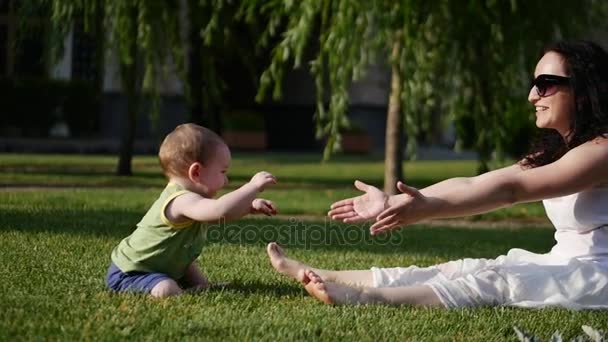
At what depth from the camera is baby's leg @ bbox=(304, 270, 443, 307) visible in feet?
13.7

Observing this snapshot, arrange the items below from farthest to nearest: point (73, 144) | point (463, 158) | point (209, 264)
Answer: point (463, 158) < point (73, 144) < point (209, 264)

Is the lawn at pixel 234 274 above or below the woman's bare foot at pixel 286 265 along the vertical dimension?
below

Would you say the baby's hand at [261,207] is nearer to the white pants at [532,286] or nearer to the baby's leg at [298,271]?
the baby's leg at [298,271]

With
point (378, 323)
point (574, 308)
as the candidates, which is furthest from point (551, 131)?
point (378, 323)

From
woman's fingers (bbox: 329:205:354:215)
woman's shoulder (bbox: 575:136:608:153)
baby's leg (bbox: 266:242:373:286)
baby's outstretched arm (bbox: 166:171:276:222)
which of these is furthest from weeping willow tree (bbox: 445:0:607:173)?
woman's fingers (bbox: 329:205:354:215)

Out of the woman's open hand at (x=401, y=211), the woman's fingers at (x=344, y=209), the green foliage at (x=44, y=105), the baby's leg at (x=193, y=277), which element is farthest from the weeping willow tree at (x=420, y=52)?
the green foliage at (x=44, y=105)

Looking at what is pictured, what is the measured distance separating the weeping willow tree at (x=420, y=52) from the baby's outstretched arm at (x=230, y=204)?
4416 mm

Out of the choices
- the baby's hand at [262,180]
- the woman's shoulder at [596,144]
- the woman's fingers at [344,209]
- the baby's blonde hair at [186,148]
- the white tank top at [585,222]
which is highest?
the woman's shoulder at [596,144]

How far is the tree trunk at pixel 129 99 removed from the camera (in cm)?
1038

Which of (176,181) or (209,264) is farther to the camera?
(209,264)

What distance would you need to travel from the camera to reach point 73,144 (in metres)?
21.3

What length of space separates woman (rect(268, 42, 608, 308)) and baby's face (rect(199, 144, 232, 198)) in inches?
13.4

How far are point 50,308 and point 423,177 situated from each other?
13583 mm

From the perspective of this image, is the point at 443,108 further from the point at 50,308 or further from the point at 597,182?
the point at 50,308
